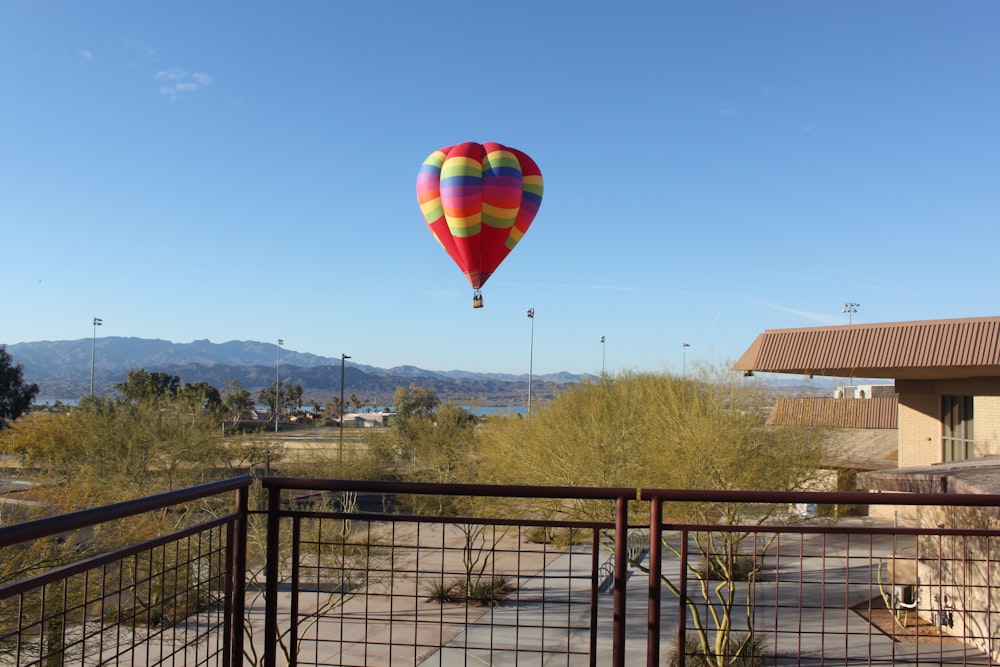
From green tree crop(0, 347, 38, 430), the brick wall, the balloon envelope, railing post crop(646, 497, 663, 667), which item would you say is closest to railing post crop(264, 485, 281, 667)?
railing post crop(646, 497, 663, 667)

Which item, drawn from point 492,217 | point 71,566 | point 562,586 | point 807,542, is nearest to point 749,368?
point 492,217

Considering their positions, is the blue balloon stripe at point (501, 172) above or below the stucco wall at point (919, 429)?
above

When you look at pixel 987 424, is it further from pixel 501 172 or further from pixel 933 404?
pixel 501 172

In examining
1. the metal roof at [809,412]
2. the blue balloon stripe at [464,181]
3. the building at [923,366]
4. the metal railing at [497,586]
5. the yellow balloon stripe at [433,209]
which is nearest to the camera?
the metal railing at [497,586]

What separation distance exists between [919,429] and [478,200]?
14.7 meters

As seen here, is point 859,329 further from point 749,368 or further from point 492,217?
point 492,217

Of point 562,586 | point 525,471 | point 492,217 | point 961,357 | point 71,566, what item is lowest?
point 562,586

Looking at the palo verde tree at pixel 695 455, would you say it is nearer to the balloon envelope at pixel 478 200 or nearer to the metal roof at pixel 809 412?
the metal roof at pixel 809 412

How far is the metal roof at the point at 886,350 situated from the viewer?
15.8 m

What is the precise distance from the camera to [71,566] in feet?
8.92

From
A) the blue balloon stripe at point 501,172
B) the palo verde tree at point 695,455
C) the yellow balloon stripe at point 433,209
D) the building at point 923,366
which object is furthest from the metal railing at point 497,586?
the blue balloon stripe at point 501,172

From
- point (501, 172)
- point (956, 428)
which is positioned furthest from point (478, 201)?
point (956, 428)

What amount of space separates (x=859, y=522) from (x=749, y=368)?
64.9 feet

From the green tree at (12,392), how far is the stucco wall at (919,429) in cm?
5686
